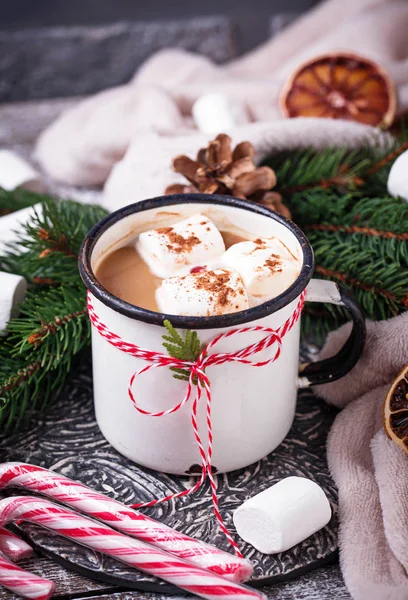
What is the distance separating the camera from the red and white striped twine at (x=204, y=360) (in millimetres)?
854

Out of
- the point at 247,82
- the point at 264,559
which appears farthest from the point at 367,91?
the point at 264,559

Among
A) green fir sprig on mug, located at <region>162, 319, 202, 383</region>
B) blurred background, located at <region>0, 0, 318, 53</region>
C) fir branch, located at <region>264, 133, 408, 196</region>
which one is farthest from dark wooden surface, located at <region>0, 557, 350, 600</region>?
blurred background, located at <region>0, 0, 318, 53</region>

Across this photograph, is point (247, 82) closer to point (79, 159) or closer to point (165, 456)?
point (79, 159)

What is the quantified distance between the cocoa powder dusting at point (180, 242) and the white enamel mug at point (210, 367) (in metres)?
0.07

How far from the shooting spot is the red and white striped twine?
854 mm

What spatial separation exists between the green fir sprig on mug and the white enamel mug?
10 mm

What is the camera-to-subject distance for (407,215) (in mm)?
1142

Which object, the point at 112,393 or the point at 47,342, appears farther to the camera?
the point at 47,342

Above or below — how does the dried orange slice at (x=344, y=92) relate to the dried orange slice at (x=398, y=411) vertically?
above

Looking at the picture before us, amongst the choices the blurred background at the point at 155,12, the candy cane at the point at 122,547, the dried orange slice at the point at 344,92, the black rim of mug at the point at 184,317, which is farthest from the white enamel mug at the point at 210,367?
the blurred background at the point at 155,12

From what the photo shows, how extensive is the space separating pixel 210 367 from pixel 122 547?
0.74 ft

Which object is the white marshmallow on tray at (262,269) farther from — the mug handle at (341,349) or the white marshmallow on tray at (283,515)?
the white marshmallow on tray at (283,515)

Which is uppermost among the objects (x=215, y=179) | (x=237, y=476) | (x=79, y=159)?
(x=215, y=179)

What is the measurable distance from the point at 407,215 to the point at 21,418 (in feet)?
2.07
